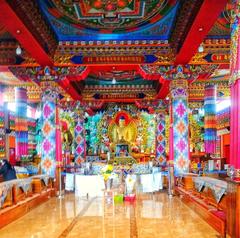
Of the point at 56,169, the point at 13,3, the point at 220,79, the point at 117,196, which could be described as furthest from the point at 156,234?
the point at 220,79

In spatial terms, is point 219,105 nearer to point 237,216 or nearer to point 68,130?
point 68,130

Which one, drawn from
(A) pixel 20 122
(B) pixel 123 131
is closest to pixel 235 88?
(A) pixel 20 122

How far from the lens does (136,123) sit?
20.2m

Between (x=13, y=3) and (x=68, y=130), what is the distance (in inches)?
637

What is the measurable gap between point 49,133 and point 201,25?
5516mm

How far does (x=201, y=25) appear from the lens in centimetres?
679

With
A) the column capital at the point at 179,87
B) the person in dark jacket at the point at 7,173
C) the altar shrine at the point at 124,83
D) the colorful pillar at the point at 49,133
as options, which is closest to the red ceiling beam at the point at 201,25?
the altar shrine at the point at 124,83

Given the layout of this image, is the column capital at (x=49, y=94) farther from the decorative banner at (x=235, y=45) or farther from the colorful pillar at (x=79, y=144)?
the colorful pillar at (x=79, y=144)

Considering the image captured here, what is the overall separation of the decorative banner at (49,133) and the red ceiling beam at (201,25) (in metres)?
3.87

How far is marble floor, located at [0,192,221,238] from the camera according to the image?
5660mm

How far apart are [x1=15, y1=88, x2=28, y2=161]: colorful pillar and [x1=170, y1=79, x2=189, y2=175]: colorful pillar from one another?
7102 mm

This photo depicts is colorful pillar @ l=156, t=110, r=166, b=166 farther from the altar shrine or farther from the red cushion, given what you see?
the red cushion

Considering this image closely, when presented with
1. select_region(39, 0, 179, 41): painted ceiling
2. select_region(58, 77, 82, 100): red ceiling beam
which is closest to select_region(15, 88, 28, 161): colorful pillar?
select_region(58, 77, 82, 100): red ceiling beam

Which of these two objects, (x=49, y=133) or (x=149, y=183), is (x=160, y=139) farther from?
(x=49, y=133)
